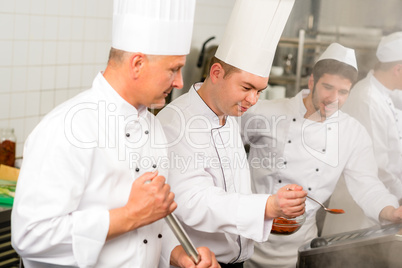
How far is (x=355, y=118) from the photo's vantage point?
1.23 metres

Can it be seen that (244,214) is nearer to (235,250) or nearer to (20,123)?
(235,250)

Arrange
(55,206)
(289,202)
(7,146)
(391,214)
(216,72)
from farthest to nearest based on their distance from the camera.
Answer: (7,146)
(216,72)
(391,214)
(289,202)
(55,206)

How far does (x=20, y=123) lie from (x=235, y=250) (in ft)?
3.88

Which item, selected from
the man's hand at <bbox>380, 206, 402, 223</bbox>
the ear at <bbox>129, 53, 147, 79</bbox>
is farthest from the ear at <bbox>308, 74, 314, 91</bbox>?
the ear at <bbox>129, 53, 147, 79</bbox>

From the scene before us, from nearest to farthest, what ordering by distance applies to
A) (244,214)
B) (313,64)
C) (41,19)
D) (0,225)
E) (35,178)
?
(35,178), (244,214), (313,64), (0,225), (41,19)

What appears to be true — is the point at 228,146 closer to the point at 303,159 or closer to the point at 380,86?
the point at 303,159

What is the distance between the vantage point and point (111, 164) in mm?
1014

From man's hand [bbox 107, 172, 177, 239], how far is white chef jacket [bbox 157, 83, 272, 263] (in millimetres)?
207

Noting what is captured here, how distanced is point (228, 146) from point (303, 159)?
0.62ft

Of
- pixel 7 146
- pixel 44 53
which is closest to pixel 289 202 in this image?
pixel 7 146

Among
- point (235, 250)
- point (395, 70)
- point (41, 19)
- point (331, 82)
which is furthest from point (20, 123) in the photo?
point (395, 70)

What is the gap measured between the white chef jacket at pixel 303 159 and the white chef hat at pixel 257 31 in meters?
0.16

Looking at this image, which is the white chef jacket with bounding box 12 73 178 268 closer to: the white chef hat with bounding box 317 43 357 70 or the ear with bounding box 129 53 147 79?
the ear with bounding box 129 53 147 79

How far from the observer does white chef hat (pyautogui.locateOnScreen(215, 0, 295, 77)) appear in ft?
3.95
